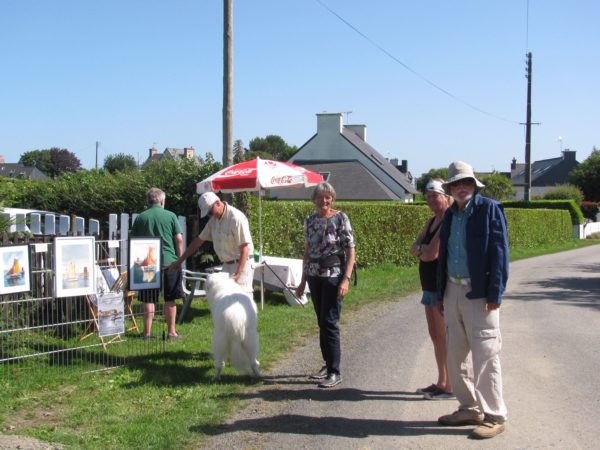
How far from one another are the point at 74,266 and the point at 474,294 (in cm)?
407

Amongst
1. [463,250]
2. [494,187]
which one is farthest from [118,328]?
[494,187]

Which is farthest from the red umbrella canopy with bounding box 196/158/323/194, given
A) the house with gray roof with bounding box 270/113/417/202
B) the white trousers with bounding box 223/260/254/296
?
the house with gray roof with bounding box 270/113/417/202

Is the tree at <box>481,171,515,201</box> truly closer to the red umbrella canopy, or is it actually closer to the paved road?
the red umbrella canopy

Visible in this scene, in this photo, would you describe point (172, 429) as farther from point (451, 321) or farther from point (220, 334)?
point (451, 321)

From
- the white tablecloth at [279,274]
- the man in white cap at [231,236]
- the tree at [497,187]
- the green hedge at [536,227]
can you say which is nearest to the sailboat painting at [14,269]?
the man in white cap at [231,236]

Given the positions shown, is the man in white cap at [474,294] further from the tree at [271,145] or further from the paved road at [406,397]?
the tree at [271,145]

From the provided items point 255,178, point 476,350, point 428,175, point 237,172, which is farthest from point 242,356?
point 428,175

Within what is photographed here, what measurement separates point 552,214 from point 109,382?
111 feet

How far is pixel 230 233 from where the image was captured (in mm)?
7117

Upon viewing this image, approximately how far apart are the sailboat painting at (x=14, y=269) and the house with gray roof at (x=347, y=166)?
43.9m

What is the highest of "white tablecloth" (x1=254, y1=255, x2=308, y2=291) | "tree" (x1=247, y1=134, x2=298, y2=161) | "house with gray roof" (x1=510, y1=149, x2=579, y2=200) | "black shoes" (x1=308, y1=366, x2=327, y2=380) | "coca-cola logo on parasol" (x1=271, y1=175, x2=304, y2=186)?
"tree" (x1=247, y1=134, x2=298, y2=161)

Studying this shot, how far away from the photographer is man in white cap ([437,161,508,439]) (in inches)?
194

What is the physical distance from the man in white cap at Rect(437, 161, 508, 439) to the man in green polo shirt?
3878mm

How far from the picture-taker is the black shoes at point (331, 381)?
6415mm
